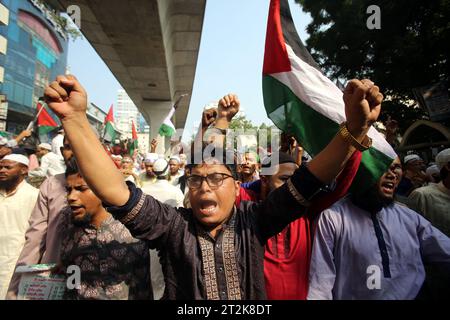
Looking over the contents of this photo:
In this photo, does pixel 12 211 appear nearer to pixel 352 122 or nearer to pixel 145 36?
pixel 352 122

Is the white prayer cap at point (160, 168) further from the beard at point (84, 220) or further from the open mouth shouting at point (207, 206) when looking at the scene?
the open mouth shouting at point (207, 206)

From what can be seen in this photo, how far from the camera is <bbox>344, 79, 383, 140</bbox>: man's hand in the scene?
1.31 m

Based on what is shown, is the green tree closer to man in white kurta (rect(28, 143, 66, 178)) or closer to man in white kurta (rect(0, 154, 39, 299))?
man in white kurta (rect(28, 143, 66, 178))

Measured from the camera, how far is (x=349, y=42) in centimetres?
1073

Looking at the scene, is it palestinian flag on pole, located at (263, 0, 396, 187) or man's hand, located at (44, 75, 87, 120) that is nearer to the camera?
man's hand, located at (44, 75, 87, 120)

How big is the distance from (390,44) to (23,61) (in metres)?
36.6

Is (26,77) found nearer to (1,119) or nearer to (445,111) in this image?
(1,119)

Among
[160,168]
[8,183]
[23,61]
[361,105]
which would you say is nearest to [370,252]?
[361,105]

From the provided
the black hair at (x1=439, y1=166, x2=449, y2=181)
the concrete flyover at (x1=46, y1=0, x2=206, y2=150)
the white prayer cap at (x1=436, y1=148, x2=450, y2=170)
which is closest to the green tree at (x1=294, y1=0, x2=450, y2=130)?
the concrete flyover at (x1=46, y1=0, x2=206, y2=150)

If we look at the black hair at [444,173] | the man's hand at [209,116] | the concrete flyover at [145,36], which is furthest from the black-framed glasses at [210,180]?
the concrete flyover at [145,36]

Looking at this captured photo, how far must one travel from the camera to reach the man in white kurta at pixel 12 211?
9.10 ft

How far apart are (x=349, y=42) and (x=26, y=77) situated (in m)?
35.5

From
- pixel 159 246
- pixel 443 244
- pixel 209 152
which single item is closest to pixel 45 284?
pixel 159 246

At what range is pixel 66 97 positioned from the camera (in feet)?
4.56
